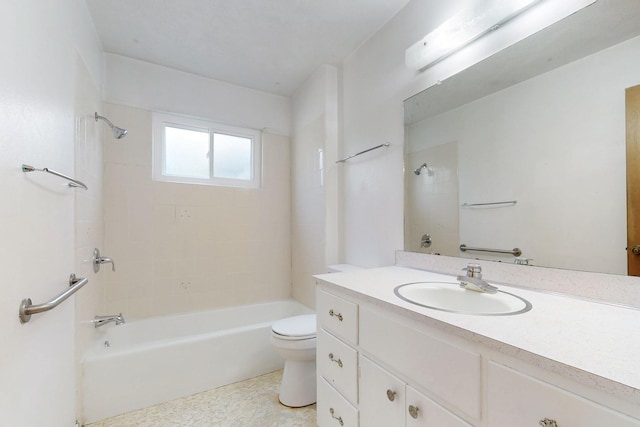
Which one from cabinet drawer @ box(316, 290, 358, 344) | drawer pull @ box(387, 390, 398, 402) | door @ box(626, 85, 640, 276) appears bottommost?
drawer pull @ box(387, 390, 398, 402)

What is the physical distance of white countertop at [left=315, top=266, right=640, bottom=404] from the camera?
0.51 m

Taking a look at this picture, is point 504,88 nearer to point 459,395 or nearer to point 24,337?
point 459,395

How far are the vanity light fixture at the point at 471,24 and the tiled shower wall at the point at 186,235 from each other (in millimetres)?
1696

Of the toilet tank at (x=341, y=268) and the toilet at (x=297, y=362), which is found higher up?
the toilet tank at (x=341, y=268)

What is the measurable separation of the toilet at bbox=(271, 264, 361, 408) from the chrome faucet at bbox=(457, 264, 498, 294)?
→ 1006mm

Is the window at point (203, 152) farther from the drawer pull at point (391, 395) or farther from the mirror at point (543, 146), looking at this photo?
the drawer pull at point (391, 395)

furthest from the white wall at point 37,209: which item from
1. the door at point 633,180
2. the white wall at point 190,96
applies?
the door at point 633,180

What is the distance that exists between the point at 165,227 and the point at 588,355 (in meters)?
2.62

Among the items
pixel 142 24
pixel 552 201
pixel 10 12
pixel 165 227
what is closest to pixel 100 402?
pixel 165 227

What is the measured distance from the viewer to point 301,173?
8.84ft

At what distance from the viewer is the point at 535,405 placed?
58 centimetres

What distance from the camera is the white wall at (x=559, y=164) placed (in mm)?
916

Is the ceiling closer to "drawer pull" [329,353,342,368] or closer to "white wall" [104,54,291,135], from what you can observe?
"white wall" [104,54,291,135]

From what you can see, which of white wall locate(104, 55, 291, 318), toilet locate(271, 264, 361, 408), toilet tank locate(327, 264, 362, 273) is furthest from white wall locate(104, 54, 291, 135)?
toilet locate(271, 264, 361, 408)
